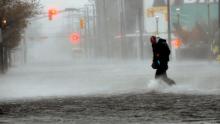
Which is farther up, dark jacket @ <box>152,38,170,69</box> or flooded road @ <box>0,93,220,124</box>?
dark jacket @ <box>152,38,170,69</box>

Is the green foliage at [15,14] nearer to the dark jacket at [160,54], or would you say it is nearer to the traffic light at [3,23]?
the traffic light at [3,23]

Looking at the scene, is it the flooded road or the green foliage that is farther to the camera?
the green foliage

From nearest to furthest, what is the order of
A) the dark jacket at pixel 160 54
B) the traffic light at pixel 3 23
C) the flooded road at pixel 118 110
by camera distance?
1. the flooded road at pixel 118 110
2. the dark jacket at pixel 160 54
3. the traffic light at pixel 3 23

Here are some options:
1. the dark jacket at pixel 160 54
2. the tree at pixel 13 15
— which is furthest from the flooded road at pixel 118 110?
the tree at pixel 13 15

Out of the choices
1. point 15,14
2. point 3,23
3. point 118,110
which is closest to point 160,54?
point 118,110

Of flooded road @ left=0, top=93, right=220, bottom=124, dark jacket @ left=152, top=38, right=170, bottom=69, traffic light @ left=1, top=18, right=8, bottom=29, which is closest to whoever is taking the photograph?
flooded road @ left=0, top=93, right=220, bottom=124

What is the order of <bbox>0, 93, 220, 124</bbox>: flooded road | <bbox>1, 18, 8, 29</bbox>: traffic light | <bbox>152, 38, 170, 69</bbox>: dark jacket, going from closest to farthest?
<bbox>0, 93, 220, 124</bbox>: flooded road → <bbox>152, 38, 170, 69</bbox>: dark jacket → <bbox>1, 18, 8, 29</bbox>: traffic light

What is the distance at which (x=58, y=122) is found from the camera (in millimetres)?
14711

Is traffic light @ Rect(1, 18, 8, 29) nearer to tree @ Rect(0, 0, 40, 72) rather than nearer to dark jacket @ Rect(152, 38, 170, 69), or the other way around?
tree @ Rect(0, 0, 40, 72)

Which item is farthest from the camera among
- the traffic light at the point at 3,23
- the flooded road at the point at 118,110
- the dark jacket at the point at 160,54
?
the traffic light at the point at 3,23

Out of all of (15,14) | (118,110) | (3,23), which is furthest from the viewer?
(15,14)

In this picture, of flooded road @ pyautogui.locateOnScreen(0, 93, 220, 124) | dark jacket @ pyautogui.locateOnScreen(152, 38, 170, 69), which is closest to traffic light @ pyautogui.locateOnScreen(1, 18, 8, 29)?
dark jacket @ pyautogui.locateOnScreen(152, 38, 170, 69)

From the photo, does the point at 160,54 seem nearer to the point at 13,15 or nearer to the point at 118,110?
the point at 118,110

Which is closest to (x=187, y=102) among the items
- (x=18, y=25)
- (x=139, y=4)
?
(x=18, y=25)
